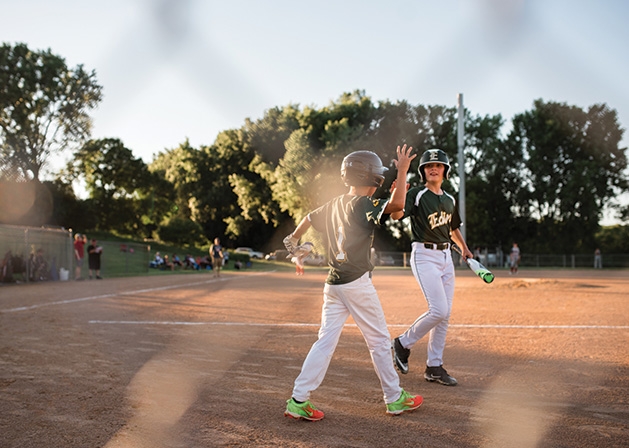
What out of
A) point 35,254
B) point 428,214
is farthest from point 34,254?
point 428,214

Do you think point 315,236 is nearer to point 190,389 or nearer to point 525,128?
point 525,128

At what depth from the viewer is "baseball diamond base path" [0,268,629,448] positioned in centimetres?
354

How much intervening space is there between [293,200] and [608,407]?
39144 mm

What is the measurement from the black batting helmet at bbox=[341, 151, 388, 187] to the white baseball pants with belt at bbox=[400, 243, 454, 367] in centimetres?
142

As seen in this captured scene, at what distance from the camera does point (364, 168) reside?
159 inches

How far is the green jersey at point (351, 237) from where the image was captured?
3.95 meters

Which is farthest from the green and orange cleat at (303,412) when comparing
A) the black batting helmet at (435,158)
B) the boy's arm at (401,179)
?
the black batting helmet at (435,158)

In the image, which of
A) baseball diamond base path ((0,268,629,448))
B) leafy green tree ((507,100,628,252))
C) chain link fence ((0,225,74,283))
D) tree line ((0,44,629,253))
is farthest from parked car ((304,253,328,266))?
baseball diamond base path ((0,268,629,448))

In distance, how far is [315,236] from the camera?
36312 millimetres

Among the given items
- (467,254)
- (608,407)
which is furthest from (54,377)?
(608,407)

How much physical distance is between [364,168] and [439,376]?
207 centimetres

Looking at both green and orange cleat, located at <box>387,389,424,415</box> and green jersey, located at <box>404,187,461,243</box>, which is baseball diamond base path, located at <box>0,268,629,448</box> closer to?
green and orange cleat, located at <box>387,389,424,415</box>

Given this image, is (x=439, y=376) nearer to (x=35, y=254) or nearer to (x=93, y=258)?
(x=35, y=254)

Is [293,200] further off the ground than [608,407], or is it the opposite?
[293,200]
